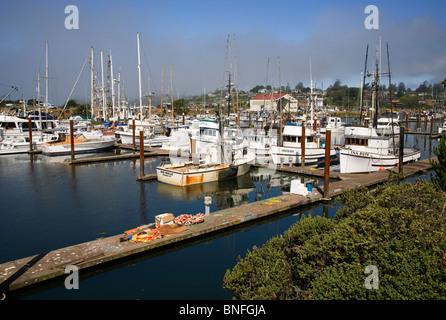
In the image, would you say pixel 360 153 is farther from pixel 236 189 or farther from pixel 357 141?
pixel 236 189

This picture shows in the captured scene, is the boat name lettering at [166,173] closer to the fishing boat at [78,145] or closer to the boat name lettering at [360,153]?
the boat name lettering at [360,153]

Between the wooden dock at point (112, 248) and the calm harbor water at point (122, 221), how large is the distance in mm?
349

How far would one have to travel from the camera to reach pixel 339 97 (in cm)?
17338

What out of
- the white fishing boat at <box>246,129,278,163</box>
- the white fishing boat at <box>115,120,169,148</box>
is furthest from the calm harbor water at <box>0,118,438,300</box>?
the white fishing boat at <box>115,120,169,148</box>

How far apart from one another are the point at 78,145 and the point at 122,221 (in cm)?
2858

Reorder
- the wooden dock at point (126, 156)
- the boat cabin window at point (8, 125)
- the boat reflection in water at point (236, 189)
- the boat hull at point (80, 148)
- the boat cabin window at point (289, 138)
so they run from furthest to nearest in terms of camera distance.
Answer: the boat cabin window at point (8, 125), the boat hull at point (80, 148), the wooden dock at point (126, 156), the boat cabin window at point (289, 138), the boat reflection in water at point (236, 189)

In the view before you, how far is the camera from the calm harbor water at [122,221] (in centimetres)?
1097

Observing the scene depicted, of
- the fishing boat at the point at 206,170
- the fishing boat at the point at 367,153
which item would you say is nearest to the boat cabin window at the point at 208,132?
the fishing boat at the point at 206,170

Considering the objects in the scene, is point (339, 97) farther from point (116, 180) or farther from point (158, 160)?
point (116, 180)

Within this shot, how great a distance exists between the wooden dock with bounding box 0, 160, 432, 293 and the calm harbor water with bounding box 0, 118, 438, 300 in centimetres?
35

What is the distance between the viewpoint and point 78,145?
4247cm

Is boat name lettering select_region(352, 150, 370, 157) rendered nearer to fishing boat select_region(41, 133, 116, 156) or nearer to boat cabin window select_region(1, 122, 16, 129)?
fishing boat select_region(41, 133, 116, 156)
